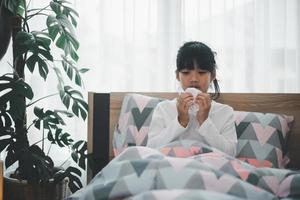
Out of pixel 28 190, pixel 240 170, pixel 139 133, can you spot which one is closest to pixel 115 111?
pixel 139 133

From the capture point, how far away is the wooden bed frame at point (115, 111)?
1817 millimetres

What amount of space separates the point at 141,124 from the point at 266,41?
36.1 inches

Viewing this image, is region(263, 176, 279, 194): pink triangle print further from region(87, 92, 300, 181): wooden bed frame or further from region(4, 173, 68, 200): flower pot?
region(4, 173, 68, 200): flower pot

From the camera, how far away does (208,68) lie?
170 cm

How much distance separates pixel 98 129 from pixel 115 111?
12cm

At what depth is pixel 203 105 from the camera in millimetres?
1604

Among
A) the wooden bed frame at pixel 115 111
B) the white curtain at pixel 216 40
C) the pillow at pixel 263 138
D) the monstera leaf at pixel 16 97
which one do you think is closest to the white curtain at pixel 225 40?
the white curtain at pixel 216 40

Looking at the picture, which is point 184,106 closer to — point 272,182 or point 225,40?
point 272,182

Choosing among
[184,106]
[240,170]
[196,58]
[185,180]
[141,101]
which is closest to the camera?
[185,180]

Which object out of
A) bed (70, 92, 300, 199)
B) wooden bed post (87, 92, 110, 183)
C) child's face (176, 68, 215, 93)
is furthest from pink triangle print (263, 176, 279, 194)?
wooden bed post (87, 92, 110, 183)

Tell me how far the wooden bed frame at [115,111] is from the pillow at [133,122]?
0.09m

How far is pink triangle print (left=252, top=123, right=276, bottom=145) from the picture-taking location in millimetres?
1660

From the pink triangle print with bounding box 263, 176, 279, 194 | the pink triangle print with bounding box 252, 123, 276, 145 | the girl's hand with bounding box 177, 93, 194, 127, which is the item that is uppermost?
the girl's hand with bounding box 177, 93, 194, 127

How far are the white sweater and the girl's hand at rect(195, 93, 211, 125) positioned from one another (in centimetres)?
3
